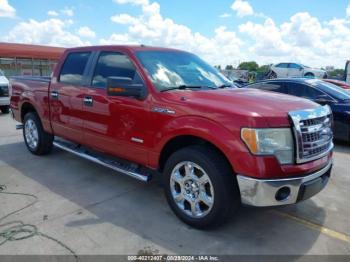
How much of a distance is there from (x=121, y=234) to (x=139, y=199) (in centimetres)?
94

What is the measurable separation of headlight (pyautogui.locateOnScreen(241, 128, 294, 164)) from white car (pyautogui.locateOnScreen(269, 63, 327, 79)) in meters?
24.4

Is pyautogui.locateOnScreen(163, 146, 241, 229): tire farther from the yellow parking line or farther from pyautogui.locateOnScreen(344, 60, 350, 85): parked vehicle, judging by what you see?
pyautogui.locateOnScreen(344, 60, 350, 85): parked vehicle

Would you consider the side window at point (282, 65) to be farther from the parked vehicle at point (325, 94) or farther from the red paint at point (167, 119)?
the red paint at point (167, 119)

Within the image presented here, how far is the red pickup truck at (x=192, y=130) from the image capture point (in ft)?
10.3

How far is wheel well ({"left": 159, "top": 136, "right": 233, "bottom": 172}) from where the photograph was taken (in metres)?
3.54

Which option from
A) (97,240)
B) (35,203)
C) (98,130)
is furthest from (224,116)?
(35,203)

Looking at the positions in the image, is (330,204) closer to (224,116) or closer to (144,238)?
(224,116)

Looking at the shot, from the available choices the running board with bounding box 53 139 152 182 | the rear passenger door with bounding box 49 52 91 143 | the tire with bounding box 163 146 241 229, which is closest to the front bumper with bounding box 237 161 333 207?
the tire with bounding box 163 146 241 229

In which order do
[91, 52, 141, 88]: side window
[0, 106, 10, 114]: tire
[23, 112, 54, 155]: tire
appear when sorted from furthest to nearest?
[0, 106, 10, 114]: tire → [23, 112, 54, 155]: tire → [91, 52, 141, 88]: side window

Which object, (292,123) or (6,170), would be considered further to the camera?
(6,170)

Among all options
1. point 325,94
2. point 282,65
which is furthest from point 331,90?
point 282,65

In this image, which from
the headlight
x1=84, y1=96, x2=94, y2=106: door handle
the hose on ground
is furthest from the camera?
x1=84, y1=96, x2=94, y2=106: door handle

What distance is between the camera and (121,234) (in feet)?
11.5

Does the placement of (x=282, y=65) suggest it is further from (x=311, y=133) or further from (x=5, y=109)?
(x=311, y=133)
